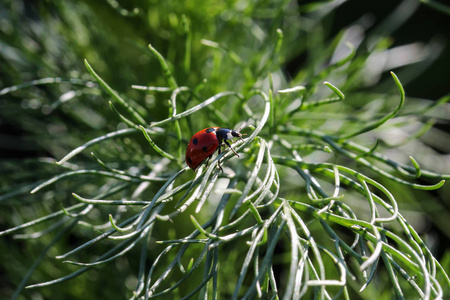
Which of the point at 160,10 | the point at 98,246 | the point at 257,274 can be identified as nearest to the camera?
the point at 257,274

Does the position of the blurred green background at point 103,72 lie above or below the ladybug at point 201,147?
below

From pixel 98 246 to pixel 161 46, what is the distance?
11.8 inches

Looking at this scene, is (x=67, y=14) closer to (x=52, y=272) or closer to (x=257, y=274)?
(x=52, y=272)

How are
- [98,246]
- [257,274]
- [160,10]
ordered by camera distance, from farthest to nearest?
[98,246]
[160,10]
[257,274]

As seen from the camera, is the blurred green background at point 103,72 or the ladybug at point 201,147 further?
the blurred green background at point 103,72

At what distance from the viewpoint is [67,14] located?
2.33ft

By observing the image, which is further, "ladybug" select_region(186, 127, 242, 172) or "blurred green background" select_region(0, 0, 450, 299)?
"blurred green background" select_region(0, 0, 450, 299)

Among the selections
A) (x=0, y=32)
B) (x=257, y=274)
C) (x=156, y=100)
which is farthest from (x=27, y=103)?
(x=257, y=274)

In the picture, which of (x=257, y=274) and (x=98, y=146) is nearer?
(x=257, y=274)

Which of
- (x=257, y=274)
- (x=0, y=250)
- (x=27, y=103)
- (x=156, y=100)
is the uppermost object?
(x=257, y=274)

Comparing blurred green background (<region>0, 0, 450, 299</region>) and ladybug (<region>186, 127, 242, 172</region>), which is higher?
ladybug (<region>186, 127, 242, 172</region>)

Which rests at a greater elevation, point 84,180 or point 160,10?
point 160,10

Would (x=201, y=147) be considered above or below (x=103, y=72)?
above

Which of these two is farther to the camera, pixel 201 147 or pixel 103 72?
pixel 103 72
